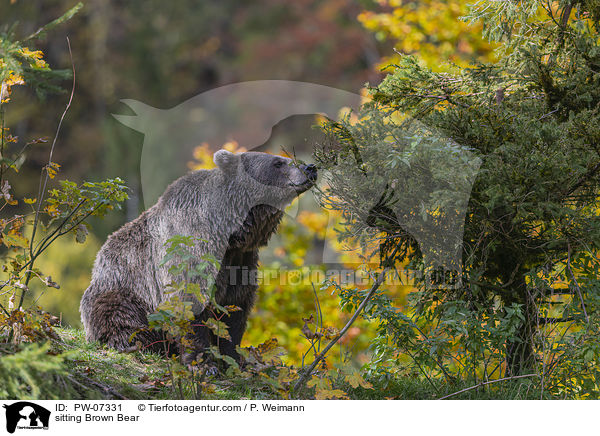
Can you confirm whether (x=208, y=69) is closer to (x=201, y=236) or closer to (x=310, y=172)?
(x=201, y=236)

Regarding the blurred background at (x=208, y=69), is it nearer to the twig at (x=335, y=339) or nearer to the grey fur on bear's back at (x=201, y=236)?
the grey fur on bear's back at (x=201, y=236)

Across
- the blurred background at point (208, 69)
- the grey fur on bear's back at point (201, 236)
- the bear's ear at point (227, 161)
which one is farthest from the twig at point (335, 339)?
the blurred background at point (208, 69)

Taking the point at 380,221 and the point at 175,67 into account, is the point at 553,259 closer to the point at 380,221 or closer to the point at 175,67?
the point at 380,221

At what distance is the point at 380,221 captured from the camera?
3920mm

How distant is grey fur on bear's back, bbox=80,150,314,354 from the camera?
5.04 m

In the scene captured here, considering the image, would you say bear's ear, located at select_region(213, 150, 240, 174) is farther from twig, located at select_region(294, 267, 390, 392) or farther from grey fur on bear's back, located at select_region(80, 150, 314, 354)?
twig, located at select_region(294, 267, 390, 392)

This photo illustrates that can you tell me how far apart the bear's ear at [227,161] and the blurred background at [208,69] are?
6.72 feet

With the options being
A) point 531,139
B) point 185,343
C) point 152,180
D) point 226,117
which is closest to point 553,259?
point 531,139

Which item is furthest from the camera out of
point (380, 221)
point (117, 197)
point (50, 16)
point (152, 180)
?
point (50, 16)

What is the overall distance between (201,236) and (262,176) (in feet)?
2.43

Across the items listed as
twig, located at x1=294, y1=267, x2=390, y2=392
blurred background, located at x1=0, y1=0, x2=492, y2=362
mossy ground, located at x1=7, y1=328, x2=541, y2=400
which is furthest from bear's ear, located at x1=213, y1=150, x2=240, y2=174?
blurred background, located at x1=0, y1=0, x2=492, y2=362

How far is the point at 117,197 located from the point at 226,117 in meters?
12.3

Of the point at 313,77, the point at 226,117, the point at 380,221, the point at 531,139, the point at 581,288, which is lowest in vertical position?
the point at 581,288

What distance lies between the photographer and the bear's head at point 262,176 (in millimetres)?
5230
